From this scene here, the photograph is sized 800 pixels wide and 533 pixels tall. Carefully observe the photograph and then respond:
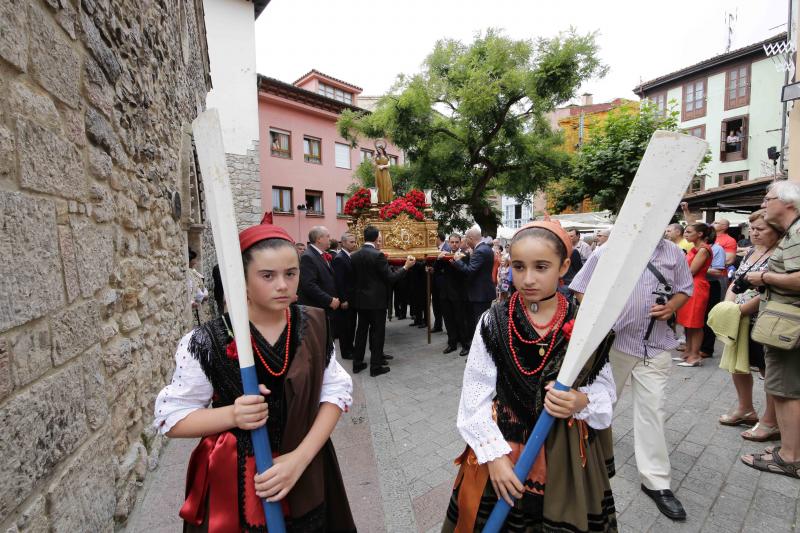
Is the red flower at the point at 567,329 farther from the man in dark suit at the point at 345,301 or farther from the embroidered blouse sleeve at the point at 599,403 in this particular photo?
the man in dark suit at the point at 345,301

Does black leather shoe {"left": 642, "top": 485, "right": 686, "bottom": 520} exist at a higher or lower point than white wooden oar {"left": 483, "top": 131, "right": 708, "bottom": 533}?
lower

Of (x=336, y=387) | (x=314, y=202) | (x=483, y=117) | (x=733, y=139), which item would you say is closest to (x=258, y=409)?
(x=336, y=387)

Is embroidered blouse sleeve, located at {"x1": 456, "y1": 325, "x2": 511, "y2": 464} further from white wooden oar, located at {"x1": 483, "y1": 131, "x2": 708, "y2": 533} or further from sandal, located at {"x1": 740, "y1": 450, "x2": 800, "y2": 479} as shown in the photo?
sandal, located at {"x1": 740, "y1": 450, "x2": 800, "y2": 479}

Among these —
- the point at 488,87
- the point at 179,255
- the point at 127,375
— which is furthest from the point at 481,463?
the point at 488,87

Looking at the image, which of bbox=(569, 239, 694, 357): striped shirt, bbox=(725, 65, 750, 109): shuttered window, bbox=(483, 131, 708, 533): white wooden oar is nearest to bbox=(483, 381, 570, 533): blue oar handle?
bbox=(483, 131, 708, 533): white wooden oar

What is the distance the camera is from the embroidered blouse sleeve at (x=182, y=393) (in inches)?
57.2

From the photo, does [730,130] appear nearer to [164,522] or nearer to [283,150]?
[283,150]

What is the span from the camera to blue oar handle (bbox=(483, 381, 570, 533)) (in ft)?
4.85

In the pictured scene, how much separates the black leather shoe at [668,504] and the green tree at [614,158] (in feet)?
43.5

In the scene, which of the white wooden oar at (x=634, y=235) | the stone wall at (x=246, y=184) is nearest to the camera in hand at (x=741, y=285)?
the white wooden oar at (x=634, y=235)

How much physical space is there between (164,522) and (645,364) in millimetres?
3335

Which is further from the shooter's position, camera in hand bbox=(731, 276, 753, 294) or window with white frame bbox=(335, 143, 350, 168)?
window with white frame bbox=(335, 143, 350, 168)

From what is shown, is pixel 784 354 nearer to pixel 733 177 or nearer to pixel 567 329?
pixel 567 329

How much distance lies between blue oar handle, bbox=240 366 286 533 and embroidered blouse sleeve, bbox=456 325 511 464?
0.73 meters
